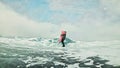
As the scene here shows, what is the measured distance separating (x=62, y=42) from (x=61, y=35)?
2.66 metres

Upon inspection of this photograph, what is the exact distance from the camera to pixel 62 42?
10544cm

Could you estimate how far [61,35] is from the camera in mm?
105375
